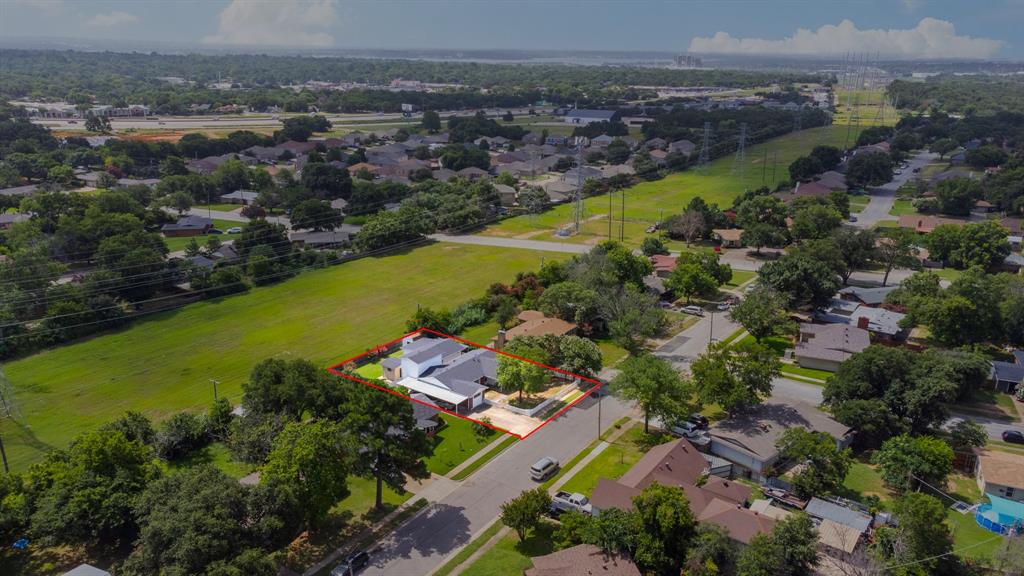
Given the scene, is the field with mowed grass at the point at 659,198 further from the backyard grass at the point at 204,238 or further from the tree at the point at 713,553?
the tree at the point at 713,553

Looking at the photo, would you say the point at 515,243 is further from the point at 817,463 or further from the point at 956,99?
the point at 956,99

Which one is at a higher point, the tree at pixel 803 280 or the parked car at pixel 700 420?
the tree at pixel 803 280

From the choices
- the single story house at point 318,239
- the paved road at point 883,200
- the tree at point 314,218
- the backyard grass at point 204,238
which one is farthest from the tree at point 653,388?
the paved road at point 883,200

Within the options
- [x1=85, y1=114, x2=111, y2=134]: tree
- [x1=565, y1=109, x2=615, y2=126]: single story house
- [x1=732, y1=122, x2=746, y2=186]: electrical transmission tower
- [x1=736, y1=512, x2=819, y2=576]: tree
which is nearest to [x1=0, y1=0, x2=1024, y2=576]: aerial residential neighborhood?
[x1=736, y1=512, x2=819, y2=576]: tree

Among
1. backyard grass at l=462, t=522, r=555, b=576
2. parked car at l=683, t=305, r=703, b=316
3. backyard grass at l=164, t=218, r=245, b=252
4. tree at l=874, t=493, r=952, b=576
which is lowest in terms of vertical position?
parked car at l=683, t=305, r=703, b=316

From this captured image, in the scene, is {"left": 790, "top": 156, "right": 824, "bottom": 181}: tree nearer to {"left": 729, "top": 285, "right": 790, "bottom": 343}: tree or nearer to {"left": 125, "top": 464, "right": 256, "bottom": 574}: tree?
{"left": 729, "top": 285, "right": 790, "bottom": 343}: tree

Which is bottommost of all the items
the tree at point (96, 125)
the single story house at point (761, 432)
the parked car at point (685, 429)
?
the parked car at point (685, 429)

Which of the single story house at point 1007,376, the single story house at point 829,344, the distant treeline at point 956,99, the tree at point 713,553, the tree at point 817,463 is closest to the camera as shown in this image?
the tree at point 713,553

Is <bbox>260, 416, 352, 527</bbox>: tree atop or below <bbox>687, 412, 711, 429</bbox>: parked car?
atop
